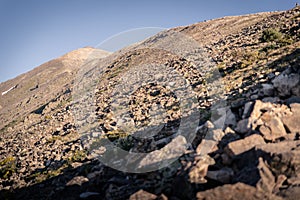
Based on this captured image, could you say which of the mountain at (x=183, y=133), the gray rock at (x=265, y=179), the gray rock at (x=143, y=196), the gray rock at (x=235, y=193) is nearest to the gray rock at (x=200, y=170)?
the mountain at (x=183, y=133)

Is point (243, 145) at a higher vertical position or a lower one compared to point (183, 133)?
higher

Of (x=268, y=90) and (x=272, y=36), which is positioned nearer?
(x=268, y=90)

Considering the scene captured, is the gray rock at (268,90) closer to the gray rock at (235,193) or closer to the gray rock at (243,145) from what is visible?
the gray rock at (243,145)

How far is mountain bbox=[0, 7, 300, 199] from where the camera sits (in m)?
7.68

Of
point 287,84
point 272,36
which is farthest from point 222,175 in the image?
point 272,36

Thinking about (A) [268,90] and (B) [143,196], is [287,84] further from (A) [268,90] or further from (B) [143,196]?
(B) [143,196]

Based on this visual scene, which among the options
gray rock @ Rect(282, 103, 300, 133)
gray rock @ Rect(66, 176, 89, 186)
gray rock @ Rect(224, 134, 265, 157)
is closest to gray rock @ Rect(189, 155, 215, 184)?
gray rock @ Rect(224, 134, 265, 157)

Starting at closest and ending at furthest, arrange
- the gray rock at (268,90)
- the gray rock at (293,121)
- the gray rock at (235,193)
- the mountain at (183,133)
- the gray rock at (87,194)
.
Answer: the gray rock at (235,193) < the mountain at (183,133) < the gray rock at (293,121) < the gray rock at (87,194) < the gray rock at (268,90)

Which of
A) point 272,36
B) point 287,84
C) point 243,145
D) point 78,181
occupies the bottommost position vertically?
point 78,181

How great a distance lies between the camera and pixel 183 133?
12531 millimetres

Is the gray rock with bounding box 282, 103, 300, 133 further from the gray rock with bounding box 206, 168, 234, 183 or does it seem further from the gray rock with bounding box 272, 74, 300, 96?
the gray rock with bounding box 206, 168, 234, 183

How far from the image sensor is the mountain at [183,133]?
303 inches

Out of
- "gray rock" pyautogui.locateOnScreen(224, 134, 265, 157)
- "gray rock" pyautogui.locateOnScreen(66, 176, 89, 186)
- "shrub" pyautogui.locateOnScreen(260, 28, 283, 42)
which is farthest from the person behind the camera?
"shrub" pyautogui.locateOnScreen(260, 28, 283, 42)

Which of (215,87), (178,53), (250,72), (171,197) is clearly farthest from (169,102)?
(178,53)
